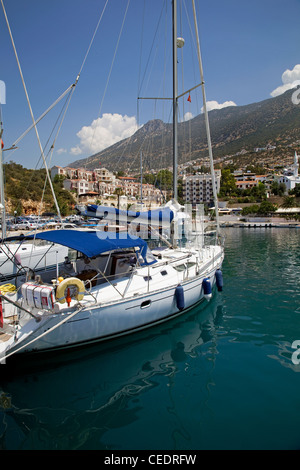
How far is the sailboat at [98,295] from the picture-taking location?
6078 mm

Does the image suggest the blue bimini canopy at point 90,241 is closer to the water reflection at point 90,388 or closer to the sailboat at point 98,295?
the sailboat at point 98,295

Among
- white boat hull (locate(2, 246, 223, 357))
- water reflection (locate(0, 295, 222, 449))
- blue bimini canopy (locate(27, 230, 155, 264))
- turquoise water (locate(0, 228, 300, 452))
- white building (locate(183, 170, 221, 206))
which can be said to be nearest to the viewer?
turquoise water (locate(0, 228, 300, 452))

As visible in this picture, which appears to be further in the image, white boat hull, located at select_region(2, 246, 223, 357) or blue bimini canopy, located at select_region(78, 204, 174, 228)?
blue bimini canopy, located at select_region(78, 204, 174, 228)

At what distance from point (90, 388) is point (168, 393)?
5.62 feet

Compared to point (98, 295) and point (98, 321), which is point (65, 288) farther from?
point (98, 321)

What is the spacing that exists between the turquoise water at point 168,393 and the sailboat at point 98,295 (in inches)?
25.5

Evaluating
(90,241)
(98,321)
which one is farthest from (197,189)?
(98,321)

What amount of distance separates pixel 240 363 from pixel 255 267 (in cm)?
1184

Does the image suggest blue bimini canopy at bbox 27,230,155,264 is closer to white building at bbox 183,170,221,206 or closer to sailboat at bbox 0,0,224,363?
sailboat at bbox 0,0,224,363

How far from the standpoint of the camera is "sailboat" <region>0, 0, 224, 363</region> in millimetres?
6078

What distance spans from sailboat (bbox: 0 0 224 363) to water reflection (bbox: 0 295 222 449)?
473 mm

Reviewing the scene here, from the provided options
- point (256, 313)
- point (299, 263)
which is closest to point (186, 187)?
point (299, 263)

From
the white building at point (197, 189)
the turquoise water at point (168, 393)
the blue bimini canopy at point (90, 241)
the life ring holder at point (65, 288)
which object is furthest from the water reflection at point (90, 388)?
the white building at point (197, 189)

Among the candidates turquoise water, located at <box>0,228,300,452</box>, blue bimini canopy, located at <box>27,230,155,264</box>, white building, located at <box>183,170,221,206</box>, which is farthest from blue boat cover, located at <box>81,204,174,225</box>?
white building, located at <box>183,170,221,206</box>
